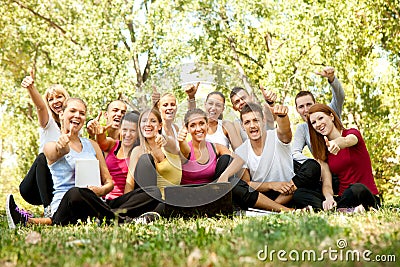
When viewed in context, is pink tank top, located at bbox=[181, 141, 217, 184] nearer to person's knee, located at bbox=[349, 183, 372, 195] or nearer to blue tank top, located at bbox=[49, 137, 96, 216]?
blue tank top, located at bbox=[49, 137, 96, 216]

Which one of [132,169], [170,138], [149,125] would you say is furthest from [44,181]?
[170,138]

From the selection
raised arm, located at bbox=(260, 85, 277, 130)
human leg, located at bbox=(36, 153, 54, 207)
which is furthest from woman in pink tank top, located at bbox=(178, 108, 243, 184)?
human leg, located at bbox=(36, 153, 54, 207)

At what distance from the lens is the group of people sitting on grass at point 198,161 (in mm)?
5707

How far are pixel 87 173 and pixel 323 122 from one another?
2413mm

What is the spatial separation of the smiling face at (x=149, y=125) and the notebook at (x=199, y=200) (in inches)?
21.9

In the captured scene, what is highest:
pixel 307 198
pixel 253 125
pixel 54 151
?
pixel 253 125

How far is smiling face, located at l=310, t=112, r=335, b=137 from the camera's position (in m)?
6.09

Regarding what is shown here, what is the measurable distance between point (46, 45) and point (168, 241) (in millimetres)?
16997

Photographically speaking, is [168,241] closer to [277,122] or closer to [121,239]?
[121,239]

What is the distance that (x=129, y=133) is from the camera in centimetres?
634

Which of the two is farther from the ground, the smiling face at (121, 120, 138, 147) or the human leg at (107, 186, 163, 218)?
the smiling face at (121, 120, 138, 147)

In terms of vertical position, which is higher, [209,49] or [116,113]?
[209,49]

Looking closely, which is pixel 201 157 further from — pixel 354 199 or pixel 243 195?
pixel 354 199

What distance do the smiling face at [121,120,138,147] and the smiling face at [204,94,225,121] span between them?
2.83 ft
